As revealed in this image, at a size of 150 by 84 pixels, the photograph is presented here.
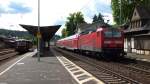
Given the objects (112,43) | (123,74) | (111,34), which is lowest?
(123,74)

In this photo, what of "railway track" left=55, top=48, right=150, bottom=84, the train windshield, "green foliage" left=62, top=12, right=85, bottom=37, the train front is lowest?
"railway track" left=55, top=48, right=150, bottom=84

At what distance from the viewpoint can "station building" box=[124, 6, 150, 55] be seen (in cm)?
4953

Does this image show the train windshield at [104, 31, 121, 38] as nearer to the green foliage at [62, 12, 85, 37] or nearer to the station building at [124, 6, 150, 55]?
the station building at [124, 6, 150, 55]

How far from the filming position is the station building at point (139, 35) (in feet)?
163

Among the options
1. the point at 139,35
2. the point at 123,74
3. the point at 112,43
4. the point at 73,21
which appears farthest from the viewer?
the point at 73,21

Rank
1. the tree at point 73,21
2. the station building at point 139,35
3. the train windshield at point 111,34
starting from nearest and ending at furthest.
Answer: the train windshield at point 111,34 → the station building at point 139,35 → the tree at point 73,21

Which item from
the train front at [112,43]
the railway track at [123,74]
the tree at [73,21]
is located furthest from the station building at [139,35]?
the tree at [73,21]

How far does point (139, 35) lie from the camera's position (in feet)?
172

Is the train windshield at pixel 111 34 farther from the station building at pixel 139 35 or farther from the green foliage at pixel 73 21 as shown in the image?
the green foliage at pixel 73 21

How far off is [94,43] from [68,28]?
427 ft

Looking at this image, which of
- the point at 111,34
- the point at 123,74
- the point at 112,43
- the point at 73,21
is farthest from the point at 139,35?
the point at 73,21

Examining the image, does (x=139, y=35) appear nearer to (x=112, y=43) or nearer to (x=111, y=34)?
(x=111, y=34)

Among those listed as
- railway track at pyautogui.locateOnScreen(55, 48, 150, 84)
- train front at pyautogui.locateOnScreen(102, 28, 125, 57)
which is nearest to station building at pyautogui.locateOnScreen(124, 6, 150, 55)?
train front at pyautogui.locateOnScreen(102, 28, 125, 57)

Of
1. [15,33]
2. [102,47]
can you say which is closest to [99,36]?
[102,47]
